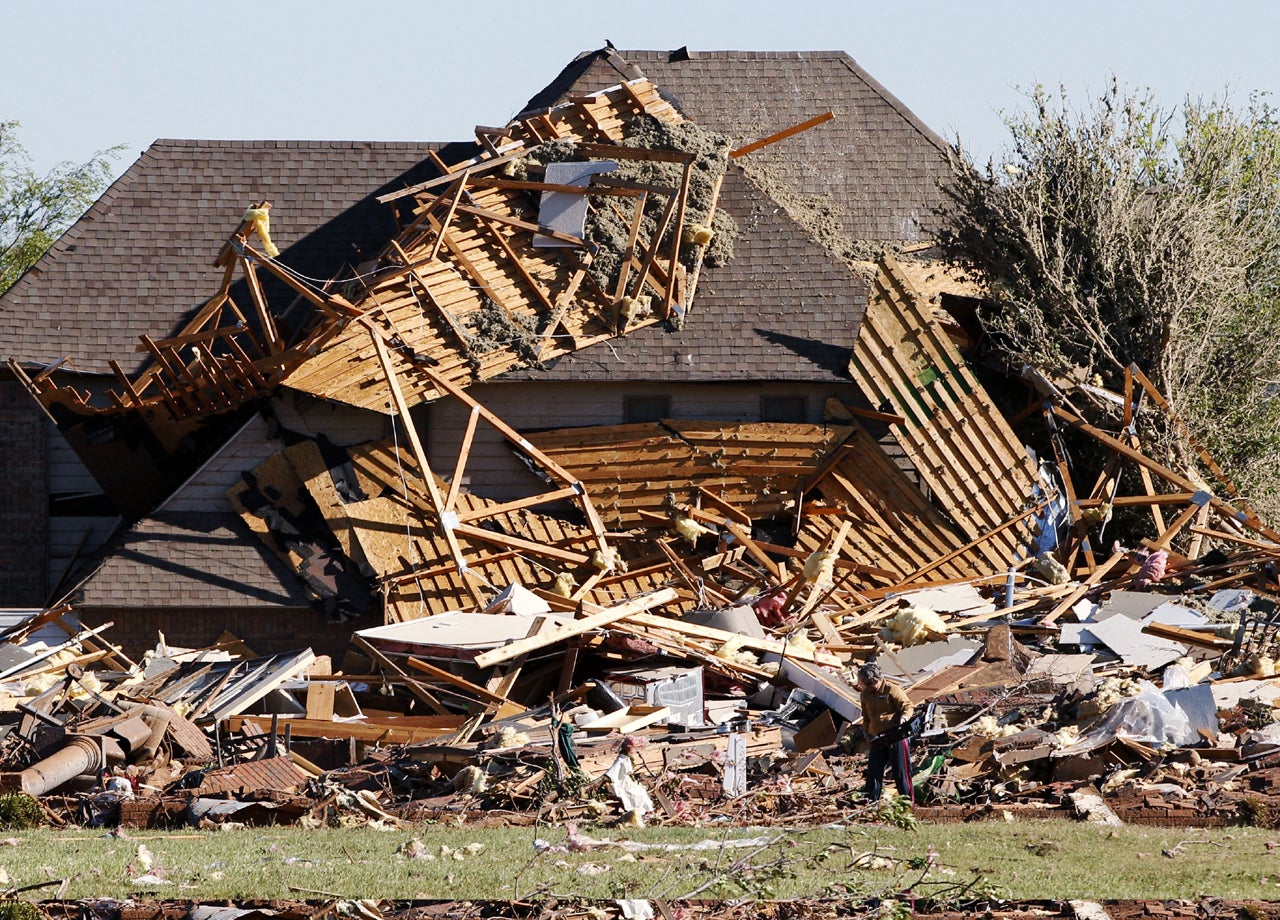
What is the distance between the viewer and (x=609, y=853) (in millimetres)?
10602

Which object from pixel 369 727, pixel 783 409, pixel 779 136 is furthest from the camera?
pixel 779 136

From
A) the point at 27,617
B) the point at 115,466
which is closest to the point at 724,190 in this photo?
the point at 115,466

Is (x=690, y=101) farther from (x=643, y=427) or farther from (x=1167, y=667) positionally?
(x=1167, y=667)

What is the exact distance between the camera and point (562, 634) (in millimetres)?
16328

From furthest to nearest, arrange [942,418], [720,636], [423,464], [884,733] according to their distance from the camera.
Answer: [942,418] → [423,464] → [720,636] → [884,733]

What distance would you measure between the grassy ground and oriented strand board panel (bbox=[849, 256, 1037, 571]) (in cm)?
946

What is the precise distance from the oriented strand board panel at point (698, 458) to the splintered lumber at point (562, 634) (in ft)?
11.2

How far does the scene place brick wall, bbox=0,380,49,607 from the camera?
72.1ft

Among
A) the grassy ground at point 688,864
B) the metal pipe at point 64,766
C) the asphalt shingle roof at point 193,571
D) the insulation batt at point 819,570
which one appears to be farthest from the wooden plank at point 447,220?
the grassy ground at point 688,864

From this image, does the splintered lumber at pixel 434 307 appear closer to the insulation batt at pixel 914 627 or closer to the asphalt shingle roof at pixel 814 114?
the asphalt shingle roof at pixel 814 114

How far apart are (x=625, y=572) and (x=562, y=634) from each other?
3690 millimetres

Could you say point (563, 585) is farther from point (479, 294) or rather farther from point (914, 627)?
point (914, 627)

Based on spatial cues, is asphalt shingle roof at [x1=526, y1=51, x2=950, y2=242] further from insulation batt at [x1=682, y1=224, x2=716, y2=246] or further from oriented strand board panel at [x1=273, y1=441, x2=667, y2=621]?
oriented strand board panel at [x1=273, y1=441, x2=667, y2=621]

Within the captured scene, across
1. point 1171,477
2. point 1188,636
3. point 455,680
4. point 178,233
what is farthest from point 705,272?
point 1188,636
